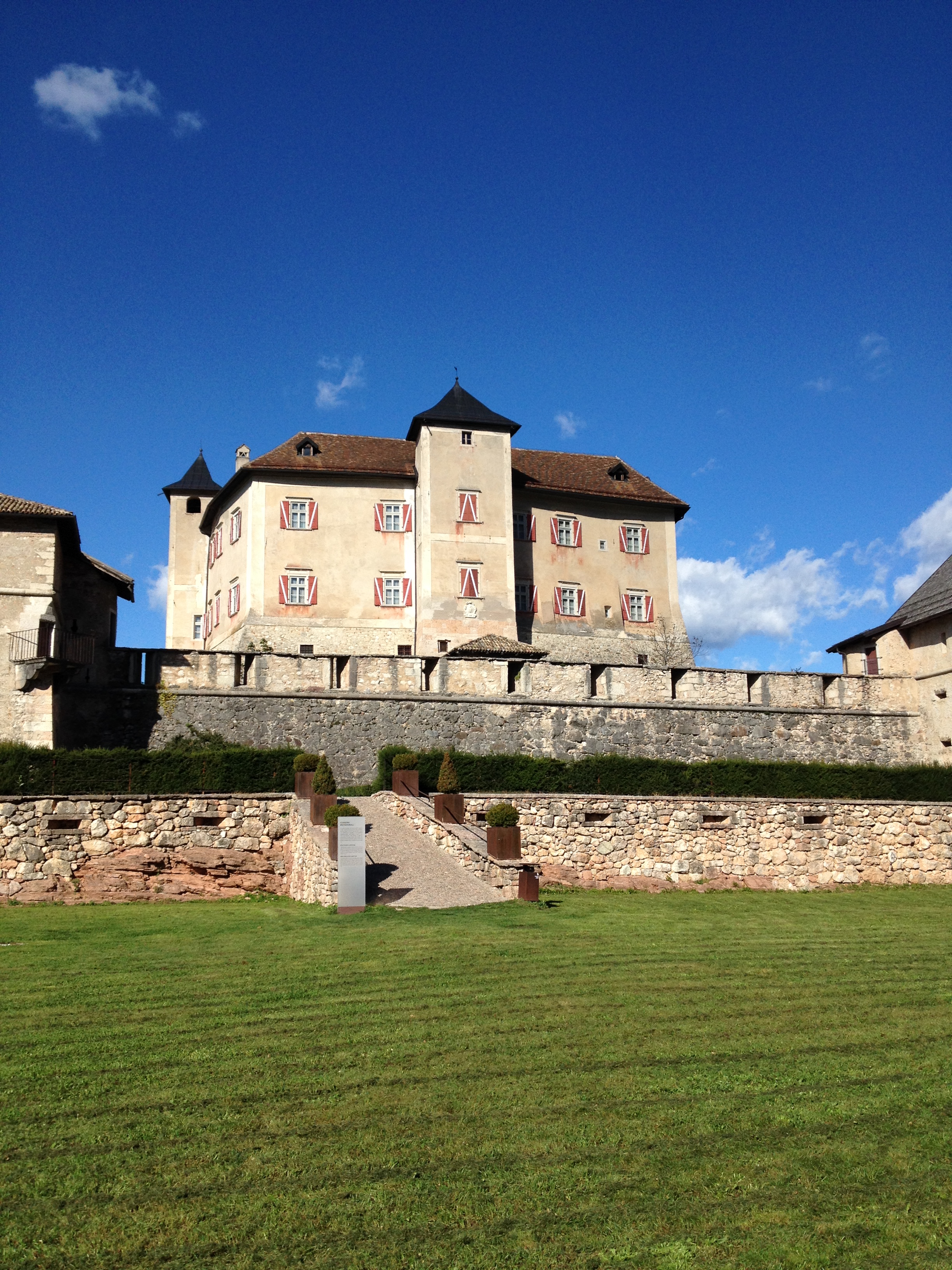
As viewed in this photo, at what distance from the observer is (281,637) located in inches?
1470

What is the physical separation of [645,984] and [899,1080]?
3001 millimetres

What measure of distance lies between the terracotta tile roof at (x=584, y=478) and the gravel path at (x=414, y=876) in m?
24.4

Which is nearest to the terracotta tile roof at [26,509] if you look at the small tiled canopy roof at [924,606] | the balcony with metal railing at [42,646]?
the balcony with metal railing at [42,646]

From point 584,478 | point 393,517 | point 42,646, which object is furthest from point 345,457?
point 42,646

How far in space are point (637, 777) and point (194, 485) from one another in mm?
29773

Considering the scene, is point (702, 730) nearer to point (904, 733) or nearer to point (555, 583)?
point (904, 733)

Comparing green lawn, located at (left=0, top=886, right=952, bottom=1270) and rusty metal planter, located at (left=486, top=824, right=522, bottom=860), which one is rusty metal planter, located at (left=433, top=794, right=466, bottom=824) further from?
green lawn, located at (left=0, top=886, right=952, bottom=1270)

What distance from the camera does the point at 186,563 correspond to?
4559 centimetres

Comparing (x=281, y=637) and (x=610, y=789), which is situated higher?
(x=281, y=637)

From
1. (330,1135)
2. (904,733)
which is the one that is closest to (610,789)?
(904,733)

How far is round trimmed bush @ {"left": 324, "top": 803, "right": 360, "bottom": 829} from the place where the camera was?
661 inches

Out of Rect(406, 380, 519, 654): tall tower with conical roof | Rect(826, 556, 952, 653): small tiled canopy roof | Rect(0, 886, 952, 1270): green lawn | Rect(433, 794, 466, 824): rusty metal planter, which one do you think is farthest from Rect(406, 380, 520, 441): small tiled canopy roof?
Rect(0, 886, 952, 1270): green lawn

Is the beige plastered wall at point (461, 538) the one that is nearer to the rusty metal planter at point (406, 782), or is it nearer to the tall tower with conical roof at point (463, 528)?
the tall tower with conical roof at point (463, 528)

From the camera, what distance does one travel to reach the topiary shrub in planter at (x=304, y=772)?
68.9 feet
